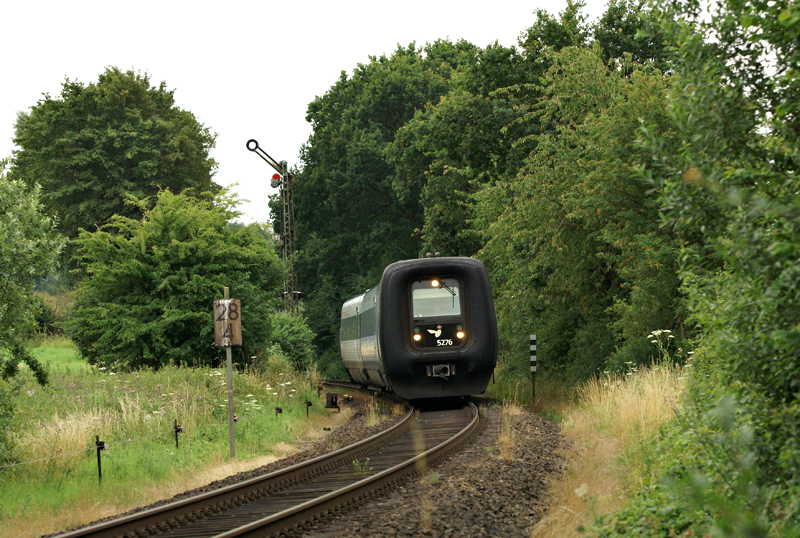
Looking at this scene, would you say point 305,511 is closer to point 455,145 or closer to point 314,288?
point 455,145

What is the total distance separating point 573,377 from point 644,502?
1412cm

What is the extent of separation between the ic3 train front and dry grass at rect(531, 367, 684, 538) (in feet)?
9.59

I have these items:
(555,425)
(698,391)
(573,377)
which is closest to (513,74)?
(573,377)

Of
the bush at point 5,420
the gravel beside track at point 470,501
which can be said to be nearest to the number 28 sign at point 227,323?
the bush at point 5,420

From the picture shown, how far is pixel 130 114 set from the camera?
37219 millimetres

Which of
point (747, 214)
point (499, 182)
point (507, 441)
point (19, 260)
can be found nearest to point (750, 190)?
point (747, 214)

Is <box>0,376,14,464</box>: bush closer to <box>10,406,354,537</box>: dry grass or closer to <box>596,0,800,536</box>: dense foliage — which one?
<box>10,406,354,537</box>: dry grass

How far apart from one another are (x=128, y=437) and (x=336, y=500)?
585 cm

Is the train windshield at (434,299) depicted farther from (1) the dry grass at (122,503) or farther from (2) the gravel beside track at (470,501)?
(2) the gravel beside track at (470,501)

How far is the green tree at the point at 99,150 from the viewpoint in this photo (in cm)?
3625

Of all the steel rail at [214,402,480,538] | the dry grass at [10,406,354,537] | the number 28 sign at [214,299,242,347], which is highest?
the number 28 sign at [214,299,242,347]

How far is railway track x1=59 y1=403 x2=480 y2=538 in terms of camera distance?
7.14m

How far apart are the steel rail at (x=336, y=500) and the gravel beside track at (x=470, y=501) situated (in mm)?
222

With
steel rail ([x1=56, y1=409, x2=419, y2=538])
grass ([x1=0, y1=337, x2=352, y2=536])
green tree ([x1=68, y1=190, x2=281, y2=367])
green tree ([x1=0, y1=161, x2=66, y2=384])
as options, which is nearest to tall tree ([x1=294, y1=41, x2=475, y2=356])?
green tree ([x1=68, y1=190, x2=281, y2=367])
